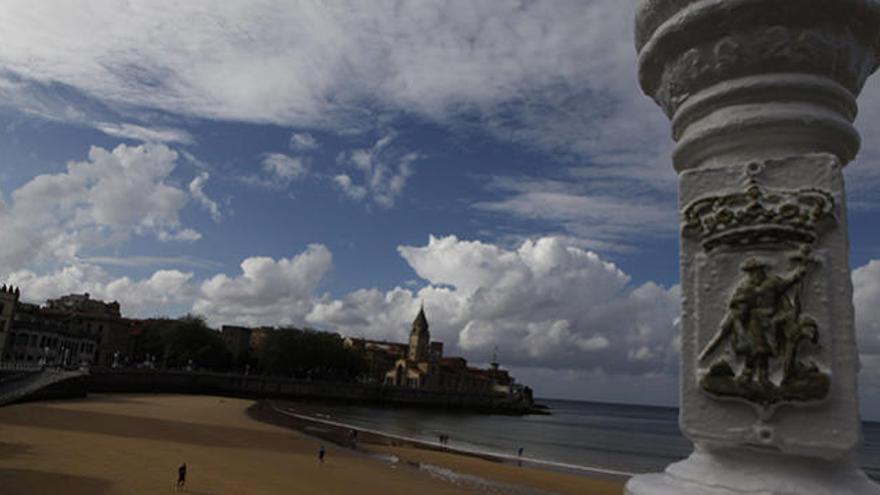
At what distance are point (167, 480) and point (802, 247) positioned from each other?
18912 mm

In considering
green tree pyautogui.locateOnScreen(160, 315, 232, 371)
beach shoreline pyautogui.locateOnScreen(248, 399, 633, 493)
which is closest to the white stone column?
beach shoreline pyautogui.locateOnScreen(248, 399, 633, 493)

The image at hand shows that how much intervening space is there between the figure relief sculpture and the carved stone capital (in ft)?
1.44

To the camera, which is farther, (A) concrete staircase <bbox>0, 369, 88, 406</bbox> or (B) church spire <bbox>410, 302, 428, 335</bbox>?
(B) church spire <bbox>410, 302, 428, 335</bbox>

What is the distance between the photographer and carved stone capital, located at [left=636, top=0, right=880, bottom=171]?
1909 millimetres

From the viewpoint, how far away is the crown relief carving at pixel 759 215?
5.99 ft

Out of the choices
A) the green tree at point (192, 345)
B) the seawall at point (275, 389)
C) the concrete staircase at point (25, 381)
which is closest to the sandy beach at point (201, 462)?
the concrete staircase at point (25, 381)

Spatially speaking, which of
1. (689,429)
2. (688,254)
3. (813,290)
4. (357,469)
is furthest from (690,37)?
(357,469)

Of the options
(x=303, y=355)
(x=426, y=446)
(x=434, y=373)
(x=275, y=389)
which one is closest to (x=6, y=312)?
(x=275, y=389)

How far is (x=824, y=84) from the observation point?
1.92 m

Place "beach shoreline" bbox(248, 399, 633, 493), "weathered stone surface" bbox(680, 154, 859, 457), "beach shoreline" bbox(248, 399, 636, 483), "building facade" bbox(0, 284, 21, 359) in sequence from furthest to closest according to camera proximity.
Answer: "building facade" bbox(0, 284, 21, 359)
"beach shoreline" bbox(248, 399, 636, 483)
"beach shoreline" bbox(248, 399, 633, 493)
"weathered stone surface" bbox(680, 154, 859, 457)

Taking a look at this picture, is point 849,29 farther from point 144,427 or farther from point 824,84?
point 144,427

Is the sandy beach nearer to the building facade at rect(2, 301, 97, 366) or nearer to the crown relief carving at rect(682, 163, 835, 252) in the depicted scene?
the crown relief carving at rect(682, 163, 835, 252)

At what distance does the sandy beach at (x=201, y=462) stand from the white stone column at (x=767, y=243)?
1694cm

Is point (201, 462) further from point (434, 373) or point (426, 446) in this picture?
point (434, 373)
